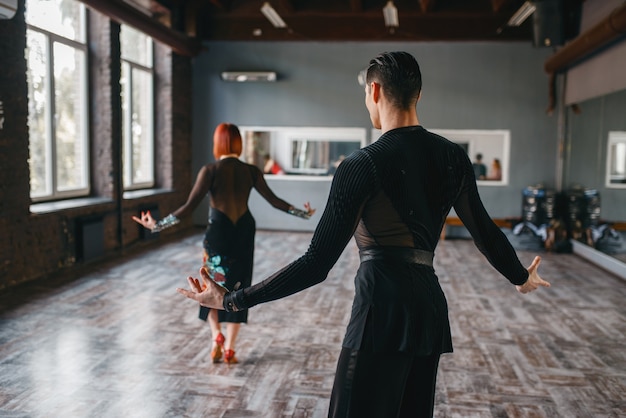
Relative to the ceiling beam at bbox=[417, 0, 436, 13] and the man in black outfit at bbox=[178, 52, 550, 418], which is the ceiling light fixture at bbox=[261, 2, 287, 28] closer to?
the ceiling beam at bbox=[417, 0, 436, 13]

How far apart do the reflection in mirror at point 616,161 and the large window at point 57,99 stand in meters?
6.98

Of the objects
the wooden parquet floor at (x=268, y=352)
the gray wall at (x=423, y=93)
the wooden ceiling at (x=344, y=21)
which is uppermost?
the wooden ceiling at (x=344, y=21)

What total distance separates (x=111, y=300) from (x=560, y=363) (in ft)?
12.7

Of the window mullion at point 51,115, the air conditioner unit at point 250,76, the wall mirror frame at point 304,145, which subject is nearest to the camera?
the window mullion at point 51,115

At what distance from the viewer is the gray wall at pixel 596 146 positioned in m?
8.16

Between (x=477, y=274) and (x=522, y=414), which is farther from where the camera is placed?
(x=477, y=274)

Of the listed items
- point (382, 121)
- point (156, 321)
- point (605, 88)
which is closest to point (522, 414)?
point (382, 121)

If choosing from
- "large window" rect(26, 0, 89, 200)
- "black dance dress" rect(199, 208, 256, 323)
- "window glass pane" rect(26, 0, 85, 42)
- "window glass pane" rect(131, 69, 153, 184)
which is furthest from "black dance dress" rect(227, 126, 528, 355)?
"window glass pane" rect(131, 69, 153, 184)

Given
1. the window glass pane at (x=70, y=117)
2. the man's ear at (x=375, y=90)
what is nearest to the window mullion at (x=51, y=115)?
the window glass pane at (x=70, y=117)

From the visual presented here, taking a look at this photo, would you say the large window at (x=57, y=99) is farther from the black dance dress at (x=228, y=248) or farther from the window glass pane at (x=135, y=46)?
the black dance dress at (x=228, y=248)

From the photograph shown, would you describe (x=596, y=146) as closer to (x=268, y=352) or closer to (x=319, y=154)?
(x=319, y=154)

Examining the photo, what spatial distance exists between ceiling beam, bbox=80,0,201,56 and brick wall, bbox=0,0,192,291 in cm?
27

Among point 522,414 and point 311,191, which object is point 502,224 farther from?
point 522,414

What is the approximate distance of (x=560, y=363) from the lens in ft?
13.6
